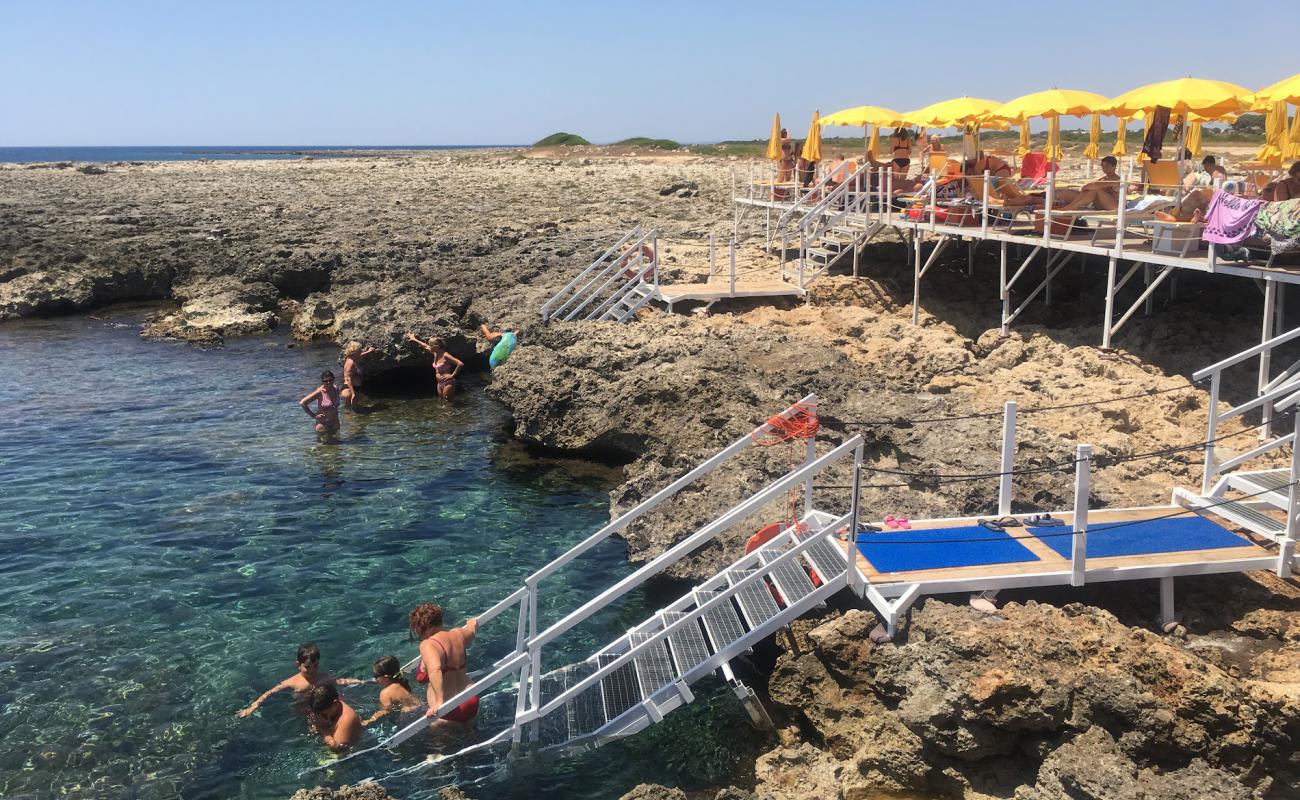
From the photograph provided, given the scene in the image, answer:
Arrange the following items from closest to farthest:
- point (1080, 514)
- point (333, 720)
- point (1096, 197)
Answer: point (1080, 514), point (333, 720), point (1096, 197)

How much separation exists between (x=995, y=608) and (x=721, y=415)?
238 inches

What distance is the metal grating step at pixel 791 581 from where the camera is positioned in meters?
8.32

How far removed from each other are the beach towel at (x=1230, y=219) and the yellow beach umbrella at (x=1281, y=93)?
1914 millimetres

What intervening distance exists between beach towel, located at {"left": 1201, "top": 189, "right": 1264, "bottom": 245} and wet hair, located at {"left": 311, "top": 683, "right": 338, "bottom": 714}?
11159 mm

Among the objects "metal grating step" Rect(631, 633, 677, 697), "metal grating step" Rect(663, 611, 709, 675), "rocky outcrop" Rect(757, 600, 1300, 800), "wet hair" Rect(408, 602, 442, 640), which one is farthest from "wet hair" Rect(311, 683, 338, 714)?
"rocky outcrop" Rect(757, 600, 1300, 800)

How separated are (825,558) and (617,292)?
1204 cm

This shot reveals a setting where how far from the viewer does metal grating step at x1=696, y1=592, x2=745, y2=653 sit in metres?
8.19

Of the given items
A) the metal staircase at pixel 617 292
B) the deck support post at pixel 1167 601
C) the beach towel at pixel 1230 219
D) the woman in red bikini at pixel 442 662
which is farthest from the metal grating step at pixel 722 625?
the metal staircase at pixel 617 292

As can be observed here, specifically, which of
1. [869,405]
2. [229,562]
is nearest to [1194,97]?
[869,405]

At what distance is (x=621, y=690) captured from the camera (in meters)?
8.27

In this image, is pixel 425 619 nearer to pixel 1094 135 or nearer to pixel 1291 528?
pixel 1291 528

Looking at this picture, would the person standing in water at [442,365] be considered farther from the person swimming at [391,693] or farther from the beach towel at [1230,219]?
the beach towel at [1230,219]

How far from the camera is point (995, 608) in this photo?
784 centimetres

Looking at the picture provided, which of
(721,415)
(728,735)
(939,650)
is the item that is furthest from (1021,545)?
(721,415)
